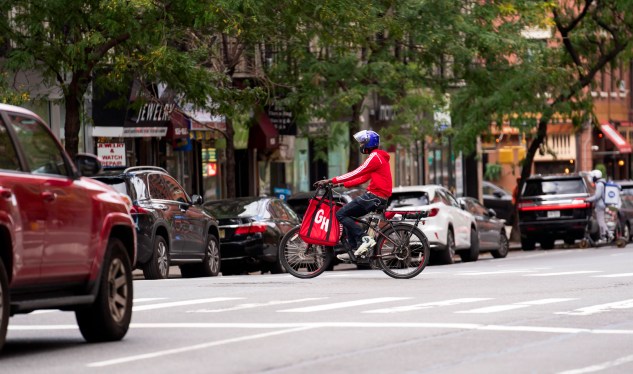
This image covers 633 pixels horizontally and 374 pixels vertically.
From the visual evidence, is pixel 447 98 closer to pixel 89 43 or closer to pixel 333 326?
pixel 89 43

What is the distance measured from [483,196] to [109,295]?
50593mm

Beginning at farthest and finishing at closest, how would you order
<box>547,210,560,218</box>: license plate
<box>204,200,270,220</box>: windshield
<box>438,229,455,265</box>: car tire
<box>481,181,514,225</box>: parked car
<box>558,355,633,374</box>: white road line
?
<box>481,181,514,225</box>: parked car, <box>547,210,560,218</box>: license plate, <box>438,229,455,265</box>: car tire, <box>204,200,270,220</box>: windshield, <box>558,355,633,374</box>: white road line

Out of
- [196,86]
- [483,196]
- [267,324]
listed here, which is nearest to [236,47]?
[196,86]

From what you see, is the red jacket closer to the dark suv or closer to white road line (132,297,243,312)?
white road line (132,297,243,312)

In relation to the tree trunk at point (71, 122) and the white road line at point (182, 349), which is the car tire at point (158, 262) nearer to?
the tree trunk at point (71, 122)

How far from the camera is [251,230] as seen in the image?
A: 27312 mm

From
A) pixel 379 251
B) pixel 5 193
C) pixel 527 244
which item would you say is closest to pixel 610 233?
pixel 527 244

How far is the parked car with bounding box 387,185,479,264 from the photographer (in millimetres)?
29859

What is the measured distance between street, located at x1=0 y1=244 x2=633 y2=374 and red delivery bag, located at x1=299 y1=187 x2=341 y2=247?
1178 mm

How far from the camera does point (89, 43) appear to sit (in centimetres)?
2592

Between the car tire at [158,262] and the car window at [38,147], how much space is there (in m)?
11.9

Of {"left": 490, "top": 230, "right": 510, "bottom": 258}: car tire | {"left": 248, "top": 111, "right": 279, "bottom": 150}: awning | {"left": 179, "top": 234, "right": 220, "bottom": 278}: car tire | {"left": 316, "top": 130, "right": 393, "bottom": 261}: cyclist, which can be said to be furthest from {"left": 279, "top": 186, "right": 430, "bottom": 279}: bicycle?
{"left": 248, "top": 111, "right": 279, "bottom": 150}: awning

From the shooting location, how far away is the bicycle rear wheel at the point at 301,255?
20.9 m

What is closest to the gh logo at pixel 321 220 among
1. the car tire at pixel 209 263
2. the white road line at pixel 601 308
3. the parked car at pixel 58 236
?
the white road line at pixel 601 308
